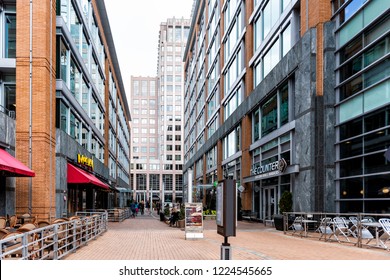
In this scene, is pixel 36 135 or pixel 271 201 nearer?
pixel 36 135

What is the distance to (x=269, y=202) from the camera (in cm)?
3031

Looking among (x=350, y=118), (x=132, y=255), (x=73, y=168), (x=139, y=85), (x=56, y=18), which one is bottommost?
(x=132, y=255)

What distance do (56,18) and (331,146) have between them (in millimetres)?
13911

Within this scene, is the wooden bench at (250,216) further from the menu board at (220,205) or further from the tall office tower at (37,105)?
the menu board at (220,205)

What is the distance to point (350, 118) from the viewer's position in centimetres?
1997

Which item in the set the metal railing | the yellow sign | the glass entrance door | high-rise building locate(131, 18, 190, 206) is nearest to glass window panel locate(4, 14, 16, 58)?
the yellow sign

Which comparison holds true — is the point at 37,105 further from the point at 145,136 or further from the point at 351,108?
the point at 145,136

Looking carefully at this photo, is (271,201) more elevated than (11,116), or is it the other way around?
(11,116)

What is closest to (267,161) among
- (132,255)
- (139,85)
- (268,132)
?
(268,132)

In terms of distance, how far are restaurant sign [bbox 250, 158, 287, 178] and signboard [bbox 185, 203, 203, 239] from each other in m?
8.44

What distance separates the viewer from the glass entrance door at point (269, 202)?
2934cm

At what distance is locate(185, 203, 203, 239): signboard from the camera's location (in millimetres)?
17953
